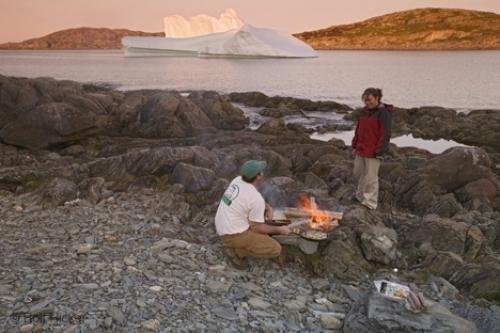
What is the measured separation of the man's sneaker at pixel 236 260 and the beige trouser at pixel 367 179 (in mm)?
4448

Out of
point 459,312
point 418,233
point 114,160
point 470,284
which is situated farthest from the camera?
point 114,160

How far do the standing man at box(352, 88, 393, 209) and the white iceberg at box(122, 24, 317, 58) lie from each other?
6767 centimetres

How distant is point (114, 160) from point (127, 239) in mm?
5943

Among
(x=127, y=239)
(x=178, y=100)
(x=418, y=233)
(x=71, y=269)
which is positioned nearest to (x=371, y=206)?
(x=418, y=233)

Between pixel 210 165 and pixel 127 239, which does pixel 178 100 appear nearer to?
pixel 210 165

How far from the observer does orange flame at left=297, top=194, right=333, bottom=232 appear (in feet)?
33.4

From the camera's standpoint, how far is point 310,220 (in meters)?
10.3

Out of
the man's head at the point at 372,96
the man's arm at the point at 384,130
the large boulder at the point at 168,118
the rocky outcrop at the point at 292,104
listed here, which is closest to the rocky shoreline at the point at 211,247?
the man's arm at the point at 384,130

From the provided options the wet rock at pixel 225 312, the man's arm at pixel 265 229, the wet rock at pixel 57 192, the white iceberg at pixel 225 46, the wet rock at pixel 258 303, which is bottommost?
the wet rock at pixel 258 303

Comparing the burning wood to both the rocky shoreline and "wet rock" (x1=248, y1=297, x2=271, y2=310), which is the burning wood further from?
"wet rock" (x1=248, y1=297, x2=271, y2=310)

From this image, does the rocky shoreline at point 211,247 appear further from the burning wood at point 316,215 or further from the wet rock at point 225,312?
the burning wood at point 316,215

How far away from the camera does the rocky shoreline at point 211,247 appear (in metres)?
7.39

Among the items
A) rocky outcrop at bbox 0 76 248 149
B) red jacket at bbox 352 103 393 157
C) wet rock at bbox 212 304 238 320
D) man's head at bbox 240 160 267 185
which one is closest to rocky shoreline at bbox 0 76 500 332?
wet rock at bbox 212 304 238 320

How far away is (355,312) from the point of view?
25.0ft
